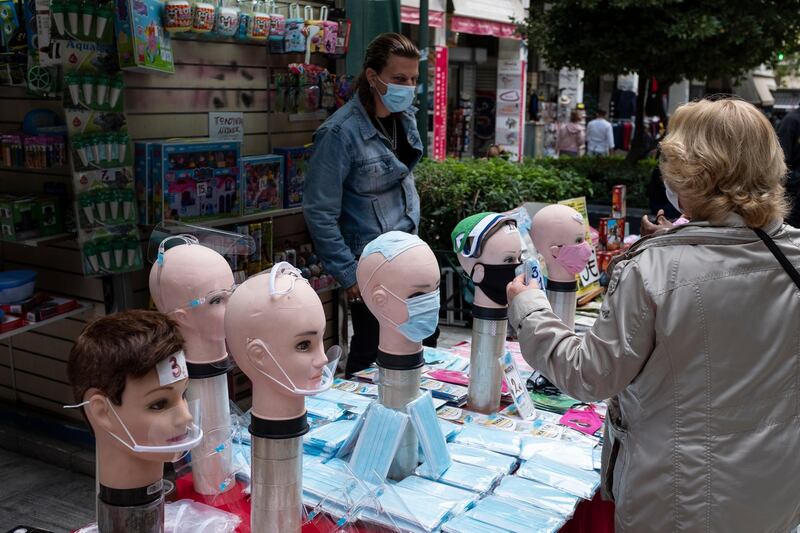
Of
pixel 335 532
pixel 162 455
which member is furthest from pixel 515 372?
pixel 162 455

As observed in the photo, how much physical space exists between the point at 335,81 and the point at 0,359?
2.50 meters

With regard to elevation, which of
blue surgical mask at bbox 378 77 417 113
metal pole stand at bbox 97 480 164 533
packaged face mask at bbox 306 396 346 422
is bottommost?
packaged face mask at bbox 306 396 346 422

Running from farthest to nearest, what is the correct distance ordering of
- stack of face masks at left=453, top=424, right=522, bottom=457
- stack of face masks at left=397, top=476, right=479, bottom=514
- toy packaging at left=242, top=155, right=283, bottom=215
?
toy packaging at left=242, top=155, right=283, bottom=215 → stack of face masks at left=453, top=424, right=522, bottom=457 → stack of face masks at left=397, top=476, right=479, bottom=514

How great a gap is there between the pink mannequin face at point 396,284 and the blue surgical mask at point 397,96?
1205mm

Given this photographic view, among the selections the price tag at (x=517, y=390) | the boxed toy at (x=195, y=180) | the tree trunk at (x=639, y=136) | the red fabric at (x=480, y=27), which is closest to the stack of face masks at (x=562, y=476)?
the price tag at (x=517, y=390)

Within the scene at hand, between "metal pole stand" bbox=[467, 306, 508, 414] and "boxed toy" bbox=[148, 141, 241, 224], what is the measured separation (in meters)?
1.80

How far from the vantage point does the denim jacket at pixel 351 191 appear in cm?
324

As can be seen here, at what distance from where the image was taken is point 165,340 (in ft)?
5.36

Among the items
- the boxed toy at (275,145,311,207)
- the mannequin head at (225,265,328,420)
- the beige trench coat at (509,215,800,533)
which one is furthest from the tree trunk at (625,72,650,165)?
the mannequin head at (225,265,328,420)

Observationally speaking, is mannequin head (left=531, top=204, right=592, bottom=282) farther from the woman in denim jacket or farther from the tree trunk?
the tree trunk

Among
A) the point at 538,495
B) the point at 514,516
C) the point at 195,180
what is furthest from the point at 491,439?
the point at 195,180

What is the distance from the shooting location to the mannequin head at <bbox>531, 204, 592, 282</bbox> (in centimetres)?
297

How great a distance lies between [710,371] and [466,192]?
14.5 feet

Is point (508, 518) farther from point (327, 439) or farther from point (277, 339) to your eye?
point (277, 339)
